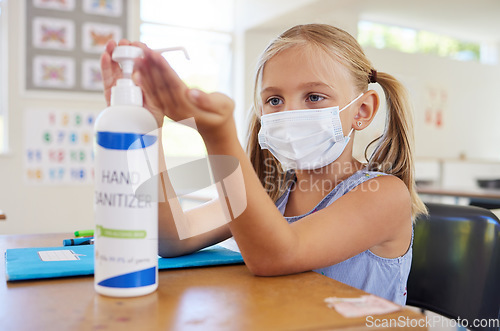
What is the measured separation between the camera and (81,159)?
400cm

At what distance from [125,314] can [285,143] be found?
62 cm

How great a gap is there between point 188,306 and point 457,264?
2.17 feet

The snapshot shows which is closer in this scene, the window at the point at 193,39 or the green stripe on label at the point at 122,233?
the green stripe on label at the point at 122,233

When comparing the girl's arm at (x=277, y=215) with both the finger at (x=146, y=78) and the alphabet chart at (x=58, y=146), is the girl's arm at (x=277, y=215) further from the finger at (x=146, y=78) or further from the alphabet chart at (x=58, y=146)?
the alphabet chart at (x=58, y=146)

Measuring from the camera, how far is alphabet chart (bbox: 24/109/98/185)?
3.81m

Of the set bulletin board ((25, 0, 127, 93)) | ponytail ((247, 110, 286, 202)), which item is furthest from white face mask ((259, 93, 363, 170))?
bulletin board ((25, 0, 127, 93))

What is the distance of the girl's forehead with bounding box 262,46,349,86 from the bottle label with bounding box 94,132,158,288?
51cm

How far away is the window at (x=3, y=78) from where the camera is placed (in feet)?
12.3

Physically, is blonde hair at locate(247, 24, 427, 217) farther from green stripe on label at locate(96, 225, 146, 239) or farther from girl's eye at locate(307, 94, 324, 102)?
green stripe on label at locate(96, 225, 146, 239)

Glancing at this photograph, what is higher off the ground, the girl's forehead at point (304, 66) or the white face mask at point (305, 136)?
the girl's forehead at point (304, 66)

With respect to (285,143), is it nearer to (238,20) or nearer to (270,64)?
(270,64)

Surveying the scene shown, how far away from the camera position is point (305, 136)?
39.4 inches

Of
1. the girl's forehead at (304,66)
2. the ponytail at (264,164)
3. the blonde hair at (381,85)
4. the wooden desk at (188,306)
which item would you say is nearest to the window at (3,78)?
the ponytail at (264,164)

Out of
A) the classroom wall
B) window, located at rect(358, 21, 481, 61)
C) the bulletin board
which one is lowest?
the classroom wall
